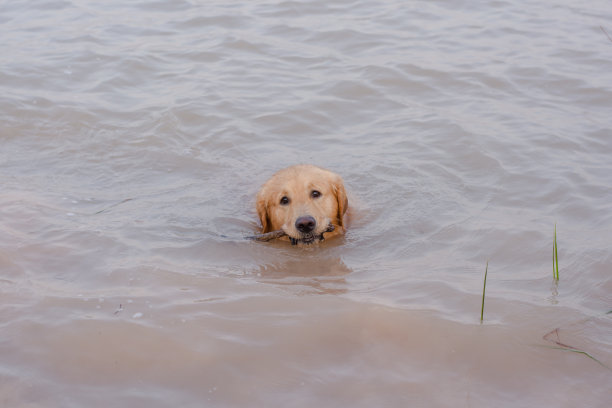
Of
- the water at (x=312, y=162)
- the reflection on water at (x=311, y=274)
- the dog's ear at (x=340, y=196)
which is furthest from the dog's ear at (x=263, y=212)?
the reflection on water at (x=311, y=274)

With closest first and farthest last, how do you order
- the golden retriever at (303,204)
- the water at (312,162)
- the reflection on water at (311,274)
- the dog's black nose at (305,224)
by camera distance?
1. the water at (312,162)
2. the reflection on water at (311,274)
3. the dog's black nose at (305,224)
4. the golden retriever at (303,204)

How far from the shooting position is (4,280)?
3.94 meters

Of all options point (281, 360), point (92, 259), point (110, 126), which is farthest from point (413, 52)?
point (281, 360)

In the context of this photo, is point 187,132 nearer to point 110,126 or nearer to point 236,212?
point 110,126

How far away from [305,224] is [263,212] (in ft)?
2.22

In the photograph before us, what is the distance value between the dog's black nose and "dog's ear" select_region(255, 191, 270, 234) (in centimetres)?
60

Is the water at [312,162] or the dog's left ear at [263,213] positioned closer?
the water at [312,162]

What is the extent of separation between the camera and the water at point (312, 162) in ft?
10.1

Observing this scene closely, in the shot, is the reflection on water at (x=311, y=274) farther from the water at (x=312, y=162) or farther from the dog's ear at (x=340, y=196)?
the dog's ear at (x=340, y=196)

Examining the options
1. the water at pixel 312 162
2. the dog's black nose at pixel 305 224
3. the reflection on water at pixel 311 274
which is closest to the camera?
the water at pixel 312 162

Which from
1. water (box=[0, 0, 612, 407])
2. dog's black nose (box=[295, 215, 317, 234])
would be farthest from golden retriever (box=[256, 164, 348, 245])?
water (box=[0, 0, 612, 407])

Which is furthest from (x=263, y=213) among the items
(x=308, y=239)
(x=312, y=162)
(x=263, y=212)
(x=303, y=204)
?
(x=312, y=162)

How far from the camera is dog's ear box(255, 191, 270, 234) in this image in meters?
5.68

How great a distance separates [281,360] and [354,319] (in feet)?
1.76
